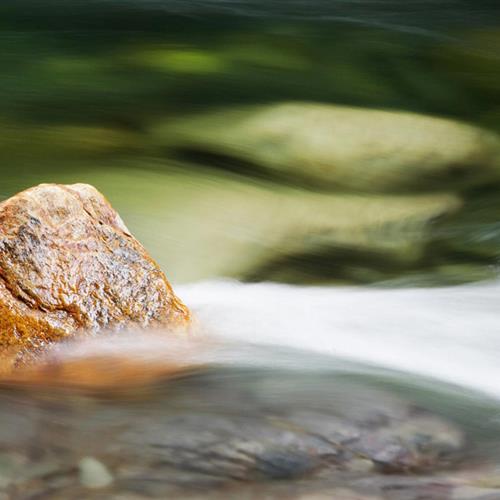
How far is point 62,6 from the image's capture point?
907 cm

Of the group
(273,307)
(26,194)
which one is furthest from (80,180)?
(26,194)

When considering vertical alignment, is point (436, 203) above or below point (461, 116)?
below

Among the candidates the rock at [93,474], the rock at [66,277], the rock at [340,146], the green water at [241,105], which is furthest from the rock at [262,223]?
the rock at [93,474]

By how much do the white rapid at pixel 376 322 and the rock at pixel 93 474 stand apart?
3.96 feet

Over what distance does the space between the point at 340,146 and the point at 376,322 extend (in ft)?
8.09

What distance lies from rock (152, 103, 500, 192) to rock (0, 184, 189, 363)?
256cm

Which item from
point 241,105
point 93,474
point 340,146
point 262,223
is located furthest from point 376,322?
point 241,105

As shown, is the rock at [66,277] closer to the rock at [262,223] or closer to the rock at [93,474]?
the rock at [93,474]

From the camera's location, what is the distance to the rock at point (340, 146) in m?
6.31

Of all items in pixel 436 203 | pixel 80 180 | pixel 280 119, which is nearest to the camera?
pixel 80 180

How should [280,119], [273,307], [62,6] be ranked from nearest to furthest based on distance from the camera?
[273,307] → [280,119] → [62,6]

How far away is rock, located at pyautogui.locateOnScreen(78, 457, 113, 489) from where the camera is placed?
260cm

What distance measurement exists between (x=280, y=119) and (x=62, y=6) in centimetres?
303

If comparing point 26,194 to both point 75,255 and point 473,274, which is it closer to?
point 75,255
